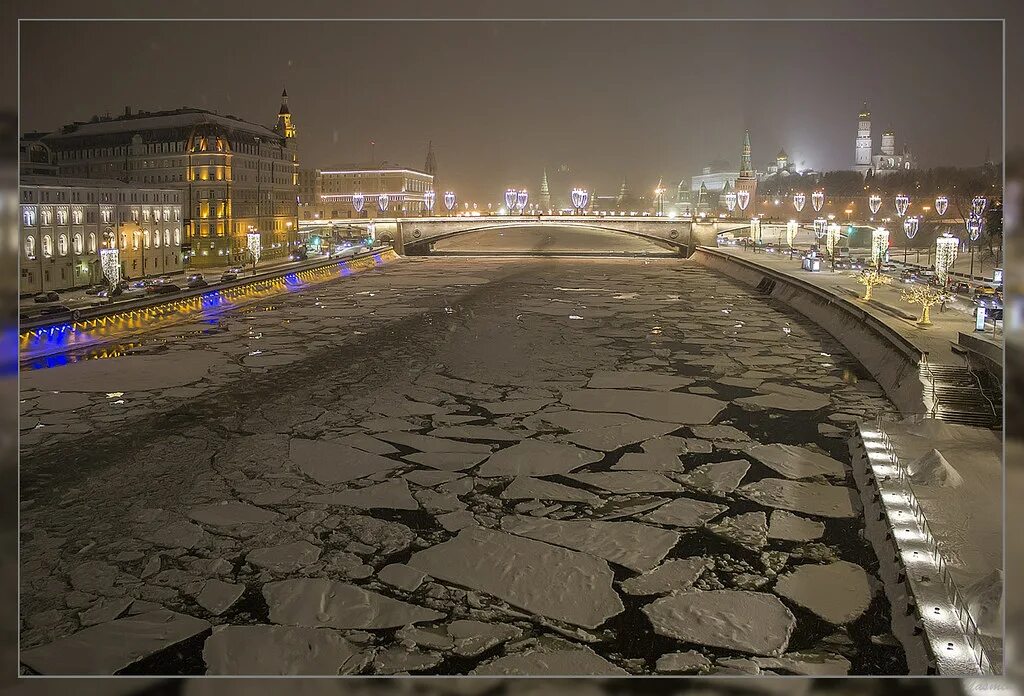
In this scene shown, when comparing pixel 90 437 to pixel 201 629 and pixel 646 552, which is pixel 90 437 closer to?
pixel 201 629

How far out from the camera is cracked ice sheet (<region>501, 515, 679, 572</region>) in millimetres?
5945

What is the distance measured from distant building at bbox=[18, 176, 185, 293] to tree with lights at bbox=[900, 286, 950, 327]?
57.6 feet

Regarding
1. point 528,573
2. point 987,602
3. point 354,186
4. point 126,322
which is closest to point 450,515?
point 528,573

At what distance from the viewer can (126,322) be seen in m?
17.4

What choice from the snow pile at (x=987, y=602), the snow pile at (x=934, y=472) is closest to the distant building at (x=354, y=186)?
the snow pile at (x=934, y=472)

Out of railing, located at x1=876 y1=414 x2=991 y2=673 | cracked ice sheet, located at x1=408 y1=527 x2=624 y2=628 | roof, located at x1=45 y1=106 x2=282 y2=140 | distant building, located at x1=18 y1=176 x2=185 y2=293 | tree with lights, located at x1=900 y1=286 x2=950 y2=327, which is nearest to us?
railing, located at x1=876 y1=414 x2=991 y2=673

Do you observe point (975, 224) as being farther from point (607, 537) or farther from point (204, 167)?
point (204, 167)

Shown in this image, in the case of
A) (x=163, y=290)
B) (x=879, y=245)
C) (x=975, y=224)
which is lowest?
(x=163, y=290)

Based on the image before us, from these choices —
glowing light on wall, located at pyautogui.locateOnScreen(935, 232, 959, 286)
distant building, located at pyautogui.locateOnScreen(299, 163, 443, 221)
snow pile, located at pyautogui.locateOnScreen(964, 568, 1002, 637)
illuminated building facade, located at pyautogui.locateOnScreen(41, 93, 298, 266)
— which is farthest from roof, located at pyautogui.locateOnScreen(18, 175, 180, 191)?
distant building, located at pyautogui.locateOnScreen(299, 163, 443, 221)

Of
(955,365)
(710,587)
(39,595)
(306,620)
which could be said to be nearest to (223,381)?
(39,595)

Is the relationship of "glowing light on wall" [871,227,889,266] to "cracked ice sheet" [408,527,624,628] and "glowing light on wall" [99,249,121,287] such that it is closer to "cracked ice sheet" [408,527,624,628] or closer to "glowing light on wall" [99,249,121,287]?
"cracked ice sheet" [408,527,624,628]

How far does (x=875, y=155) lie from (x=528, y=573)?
223 ft

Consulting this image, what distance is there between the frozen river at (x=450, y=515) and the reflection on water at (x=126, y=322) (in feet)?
3.54

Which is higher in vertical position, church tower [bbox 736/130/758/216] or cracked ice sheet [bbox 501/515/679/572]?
church tower [bbox 736/130/758/216]
